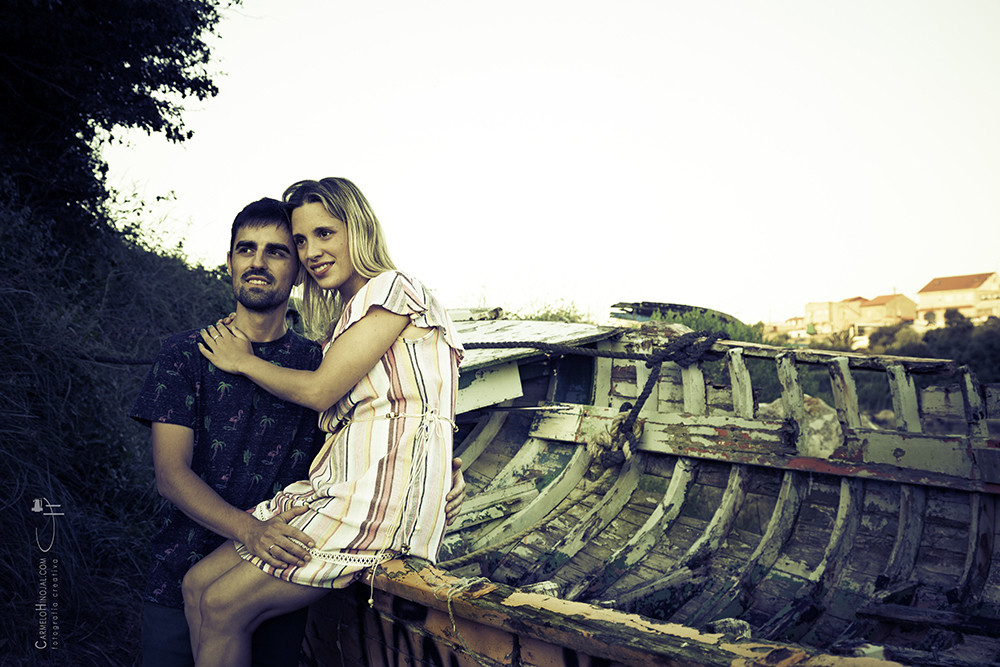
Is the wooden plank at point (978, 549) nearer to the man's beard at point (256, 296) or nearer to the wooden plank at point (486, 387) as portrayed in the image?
the wooden plank at point (486, 387)

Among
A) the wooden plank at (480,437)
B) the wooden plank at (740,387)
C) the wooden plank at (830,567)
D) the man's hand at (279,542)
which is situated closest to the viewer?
the man's hand at (279,542)

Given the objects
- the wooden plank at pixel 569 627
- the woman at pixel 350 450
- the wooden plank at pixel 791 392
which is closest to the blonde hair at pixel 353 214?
the woman at pixel 350 450

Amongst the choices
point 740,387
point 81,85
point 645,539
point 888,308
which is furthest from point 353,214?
point 888,308

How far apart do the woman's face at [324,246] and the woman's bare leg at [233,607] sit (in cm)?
81

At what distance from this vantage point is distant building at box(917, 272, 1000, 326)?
14.4 meters

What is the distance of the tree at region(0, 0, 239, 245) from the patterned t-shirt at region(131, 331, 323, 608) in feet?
16.2

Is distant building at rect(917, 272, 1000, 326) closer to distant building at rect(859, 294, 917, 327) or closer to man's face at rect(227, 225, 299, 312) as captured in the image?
distant building at rect(859, 294, 917, 327)

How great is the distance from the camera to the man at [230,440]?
5.44 feet

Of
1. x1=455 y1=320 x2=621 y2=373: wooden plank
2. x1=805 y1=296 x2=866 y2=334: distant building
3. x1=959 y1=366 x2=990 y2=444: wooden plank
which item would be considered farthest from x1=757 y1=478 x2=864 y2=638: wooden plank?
x1=805 y1=296 x2=866 y2=334: distant building

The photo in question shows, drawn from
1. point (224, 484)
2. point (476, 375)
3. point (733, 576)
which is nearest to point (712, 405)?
point (733, 576)

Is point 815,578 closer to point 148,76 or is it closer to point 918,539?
point 918,539

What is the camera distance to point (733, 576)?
2.88 metres

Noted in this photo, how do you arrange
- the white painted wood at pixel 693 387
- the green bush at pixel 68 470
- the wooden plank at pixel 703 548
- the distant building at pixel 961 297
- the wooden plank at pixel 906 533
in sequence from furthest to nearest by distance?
1. the distant building at pixel 961 297
2. the white painted wood at pixel 693 387
3. the green bush at pixel 68 470
4. the wooden plank at pixel 906 533
5. the wooden plank at pixel 703 548

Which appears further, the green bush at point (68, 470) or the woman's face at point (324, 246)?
the green bush at point (68, 470)
